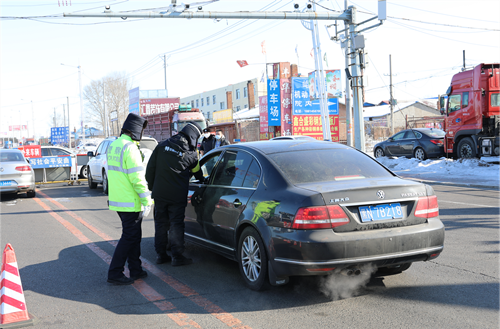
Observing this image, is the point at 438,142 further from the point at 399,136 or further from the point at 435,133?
the point at 399,136

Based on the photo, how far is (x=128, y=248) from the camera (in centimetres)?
508

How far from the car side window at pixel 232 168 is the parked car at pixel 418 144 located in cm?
1734

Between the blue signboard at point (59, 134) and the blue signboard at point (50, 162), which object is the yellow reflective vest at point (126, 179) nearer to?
the blue signboard at point (50, 162)

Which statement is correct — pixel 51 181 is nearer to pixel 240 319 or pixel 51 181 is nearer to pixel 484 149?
pixel 240 319

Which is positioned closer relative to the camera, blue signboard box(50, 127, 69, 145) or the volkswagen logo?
the volkswagen logo

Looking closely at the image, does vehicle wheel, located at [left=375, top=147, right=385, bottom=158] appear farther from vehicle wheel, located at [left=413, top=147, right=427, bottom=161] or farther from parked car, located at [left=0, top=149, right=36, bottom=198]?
parked car, located at [left=0, top=149, right=36, bottom=198]

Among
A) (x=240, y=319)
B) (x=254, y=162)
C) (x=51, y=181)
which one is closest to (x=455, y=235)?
(x=254, y=162)

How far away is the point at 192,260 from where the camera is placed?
591 centimetres

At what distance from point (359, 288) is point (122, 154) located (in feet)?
9.61

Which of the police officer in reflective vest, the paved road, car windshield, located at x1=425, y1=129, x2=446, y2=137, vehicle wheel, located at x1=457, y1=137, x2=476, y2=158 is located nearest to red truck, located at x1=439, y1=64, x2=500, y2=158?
vehicle wheel, located at x1=457, y1=137, x2=476, y2=158

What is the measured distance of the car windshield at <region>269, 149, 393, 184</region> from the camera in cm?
461

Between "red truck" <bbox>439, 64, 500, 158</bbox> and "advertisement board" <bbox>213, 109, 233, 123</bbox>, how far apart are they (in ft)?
74.6

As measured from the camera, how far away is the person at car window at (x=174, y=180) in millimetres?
5520

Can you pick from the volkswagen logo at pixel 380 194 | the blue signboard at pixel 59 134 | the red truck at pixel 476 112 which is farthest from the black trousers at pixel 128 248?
the blue signboard at pixel 59 134
